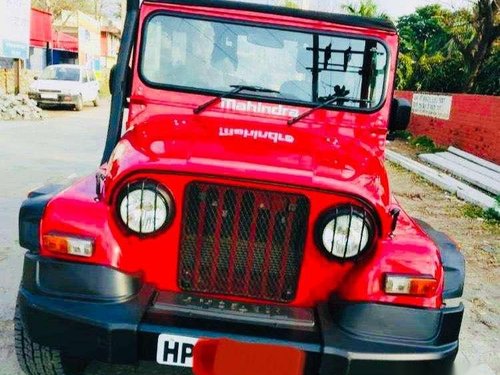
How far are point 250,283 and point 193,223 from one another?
39 cm

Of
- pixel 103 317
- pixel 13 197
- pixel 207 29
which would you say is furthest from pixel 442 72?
pixel 103 317

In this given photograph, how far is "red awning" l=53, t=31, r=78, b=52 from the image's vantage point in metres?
34.5

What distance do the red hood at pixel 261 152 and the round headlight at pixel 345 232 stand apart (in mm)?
90

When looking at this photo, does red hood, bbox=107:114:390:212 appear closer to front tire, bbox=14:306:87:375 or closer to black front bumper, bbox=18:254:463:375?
black front bumper, bbox=18:254:463:375

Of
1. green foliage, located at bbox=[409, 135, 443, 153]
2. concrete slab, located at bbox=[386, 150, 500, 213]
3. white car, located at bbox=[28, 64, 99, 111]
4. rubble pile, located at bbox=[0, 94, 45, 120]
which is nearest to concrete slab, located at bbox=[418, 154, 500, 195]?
concrete slab, located at bbox=[386, 150, 500, 213]

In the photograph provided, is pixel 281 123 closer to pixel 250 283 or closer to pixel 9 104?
pixel 250 283

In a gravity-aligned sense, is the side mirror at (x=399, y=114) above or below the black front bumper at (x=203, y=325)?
above

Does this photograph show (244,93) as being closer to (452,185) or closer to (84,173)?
(84,173)

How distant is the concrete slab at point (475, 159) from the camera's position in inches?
436

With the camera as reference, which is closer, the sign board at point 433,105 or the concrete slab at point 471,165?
the concrete slab at point 471,165

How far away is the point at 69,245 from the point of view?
7.96 ft

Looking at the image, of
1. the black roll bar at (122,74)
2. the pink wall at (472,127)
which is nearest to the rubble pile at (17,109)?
the pink wall at (472,127)

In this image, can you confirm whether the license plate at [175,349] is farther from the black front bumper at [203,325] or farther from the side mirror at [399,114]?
the side mirror at [399,114]

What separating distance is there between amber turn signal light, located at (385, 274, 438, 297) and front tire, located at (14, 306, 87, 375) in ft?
5.24
